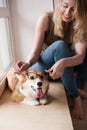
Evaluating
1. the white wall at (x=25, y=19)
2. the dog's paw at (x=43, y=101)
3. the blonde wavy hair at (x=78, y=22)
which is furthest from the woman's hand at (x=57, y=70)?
the white wall at (x=25, y=19)

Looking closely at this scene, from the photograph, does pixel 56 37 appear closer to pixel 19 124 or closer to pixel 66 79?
pixel 66 79

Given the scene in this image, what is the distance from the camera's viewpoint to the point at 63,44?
1063 mm

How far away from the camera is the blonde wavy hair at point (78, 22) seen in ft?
3.38

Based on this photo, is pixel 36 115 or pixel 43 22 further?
pixel 43 22

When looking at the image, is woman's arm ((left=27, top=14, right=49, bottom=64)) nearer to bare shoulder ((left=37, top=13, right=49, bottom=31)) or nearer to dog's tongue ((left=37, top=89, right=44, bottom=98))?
bare shoulder ((left=37, top=13, right=49, bottom=31))

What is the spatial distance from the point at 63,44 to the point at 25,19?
→ 0.57 m

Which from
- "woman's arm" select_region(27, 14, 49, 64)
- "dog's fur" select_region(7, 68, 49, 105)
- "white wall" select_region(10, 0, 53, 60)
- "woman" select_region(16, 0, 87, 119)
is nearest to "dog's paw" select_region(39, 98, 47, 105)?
"dog's fur" select_region(7, 68, 49, 105)

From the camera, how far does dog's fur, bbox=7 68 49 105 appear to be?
0.96 metres

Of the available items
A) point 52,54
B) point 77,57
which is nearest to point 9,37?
point 52,54

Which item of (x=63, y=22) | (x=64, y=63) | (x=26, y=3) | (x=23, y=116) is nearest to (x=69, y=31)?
(x=63, y=22)

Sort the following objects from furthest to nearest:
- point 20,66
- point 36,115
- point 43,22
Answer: point 43,22, point 20,66, point 36,115

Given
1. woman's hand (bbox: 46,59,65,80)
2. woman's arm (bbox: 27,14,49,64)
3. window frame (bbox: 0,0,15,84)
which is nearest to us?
woman's hand (bbox: 46,59,65,80)

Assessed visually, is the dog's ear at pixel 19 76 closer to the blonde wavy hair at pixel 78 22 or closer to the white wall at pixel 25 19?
the blonde wavy hair at pixel 78 22

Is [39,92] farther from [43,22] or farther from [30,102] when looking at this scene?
[43,22]
